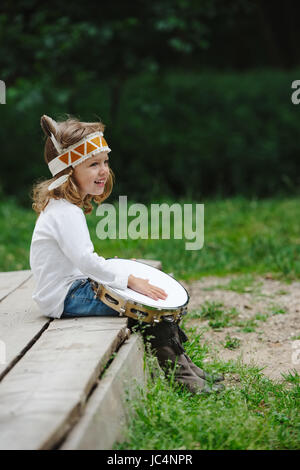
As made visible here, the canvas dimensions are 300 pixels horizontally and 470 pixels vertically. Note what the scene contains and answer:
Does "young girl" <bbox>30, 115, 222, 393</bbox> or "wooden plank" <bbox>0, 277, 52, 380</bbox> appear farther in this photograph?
"young girl" <bbox>30, 115, 222, 393</bbox>

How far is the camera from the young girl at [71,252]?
2854mm

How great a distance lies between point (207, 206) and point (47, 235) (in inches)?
188

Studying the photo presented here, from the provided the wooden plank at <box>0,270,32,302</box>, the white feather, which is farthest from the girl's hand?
the wooden plank at <box>0,270,32,302</box>

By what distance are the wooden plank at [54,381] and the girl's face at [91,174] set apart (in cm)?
64

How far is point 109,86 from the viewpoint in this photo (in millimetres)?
9461

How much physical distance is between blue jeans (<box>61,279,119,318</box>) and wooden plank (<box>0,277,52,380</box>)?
13cm

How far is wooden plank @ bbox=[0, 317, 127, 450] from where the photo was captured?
6.09 feet

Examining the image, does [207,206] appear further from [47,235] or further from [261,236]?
[47,235]

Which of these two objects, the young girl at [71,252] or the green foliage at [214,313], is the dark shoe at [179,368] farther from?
the green foliage at [214,313]

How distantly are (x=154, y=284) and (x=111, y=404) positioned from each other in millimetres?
1009

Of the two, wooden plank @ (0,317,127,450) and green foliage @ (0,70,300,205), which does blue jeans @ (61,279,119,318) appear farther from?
green foliage @ (0,70,300,205)

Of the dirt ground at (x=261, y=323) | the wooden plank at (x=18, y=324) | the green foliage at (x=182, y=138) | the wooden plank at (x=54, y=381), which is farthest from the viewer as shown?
the green foliage at (x=182, y=138)

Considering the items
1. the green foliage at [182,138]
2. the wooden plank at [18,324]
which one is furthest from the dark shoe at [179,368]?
the green foliage at [182,138]

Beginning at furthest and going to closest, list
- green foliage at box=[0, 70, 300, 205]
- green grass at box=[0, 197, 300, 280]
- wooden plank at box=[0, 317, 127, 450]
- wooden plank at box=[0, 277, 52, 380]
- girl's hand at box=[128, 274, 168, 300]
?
green foliage at box=[0, 70, 300, 205], green grass at box=[0, 197, 300, 280], girl's hand at box=[128, 274, 168, 300], wooden plank at box=[0, 277, 52, 380], wooden plank at box=[0, 317, 127, 450]
